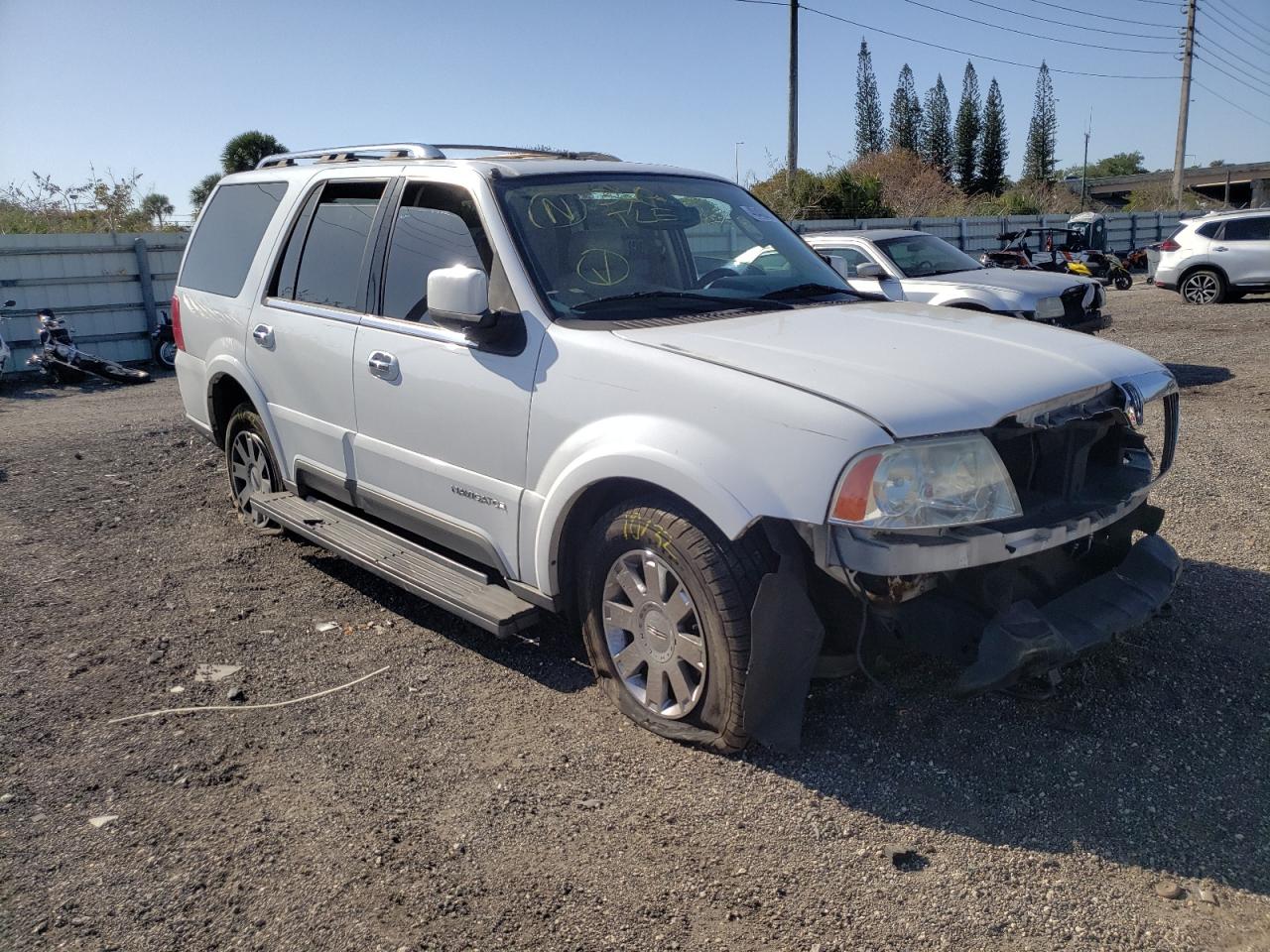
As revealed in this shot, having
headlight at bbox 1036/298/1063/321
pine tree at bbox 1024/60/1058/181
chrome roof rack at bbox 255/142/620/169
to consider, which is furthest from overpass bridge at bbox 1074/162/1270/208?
chrome roof rack at bbox 255/142/620/169

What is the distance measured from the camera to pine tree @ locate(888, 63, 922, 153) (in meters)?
74.6

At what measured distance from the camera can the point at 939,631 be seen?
3.09 meters

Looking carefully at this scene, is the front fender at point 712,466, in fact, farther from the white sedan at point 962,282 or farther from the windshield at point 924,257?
the windshield at point 924,257

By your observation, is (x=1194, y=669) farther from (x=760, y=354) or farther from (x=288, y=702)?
(x=288, y=702)

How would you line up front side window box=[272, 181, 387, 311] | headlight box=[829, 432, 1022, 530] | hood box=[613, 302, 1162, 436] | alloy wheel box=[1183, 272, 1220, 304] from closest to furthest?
1. headlight box=[829, 432, 1022, 530]
2. hood box=[613, 302, 1162, 436]
3. front side window box=[272, 181, 387, 311]
4. alloy wheel box=[1183, 272, 1220, 304]

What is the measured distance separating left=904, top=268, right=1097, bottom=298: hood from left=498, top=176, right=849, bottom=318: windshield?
19.7 feet

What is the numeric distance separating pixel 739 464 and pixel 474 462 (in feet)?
4.22

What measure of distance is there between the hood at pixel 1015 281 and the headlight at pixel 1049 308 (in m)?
0.07

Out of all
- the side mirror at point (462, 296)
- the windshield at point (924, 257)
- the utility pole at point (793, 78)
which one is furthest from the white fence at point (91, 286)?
the utility pole at point (793, 78)

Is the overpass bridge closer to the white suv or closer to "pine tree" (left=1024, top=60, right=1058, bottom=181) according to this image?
"pine tree" (left=1024, top=60, right=1058, bottom=181)

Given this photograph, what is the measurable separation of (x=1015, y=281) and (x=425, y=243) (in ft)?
26.3

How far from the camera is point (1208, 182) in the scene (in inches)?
3438

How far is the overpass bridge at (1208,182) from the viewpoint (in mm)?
83188

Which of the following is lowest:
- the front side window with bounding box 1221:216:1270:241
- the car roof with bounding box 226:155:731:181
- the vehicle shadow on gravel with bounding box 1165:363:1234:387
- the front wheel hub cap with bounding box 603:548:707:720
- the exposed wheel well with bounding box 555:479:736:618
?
the vehicle shadow on gravel with bounding box 1165:363:1234:387
